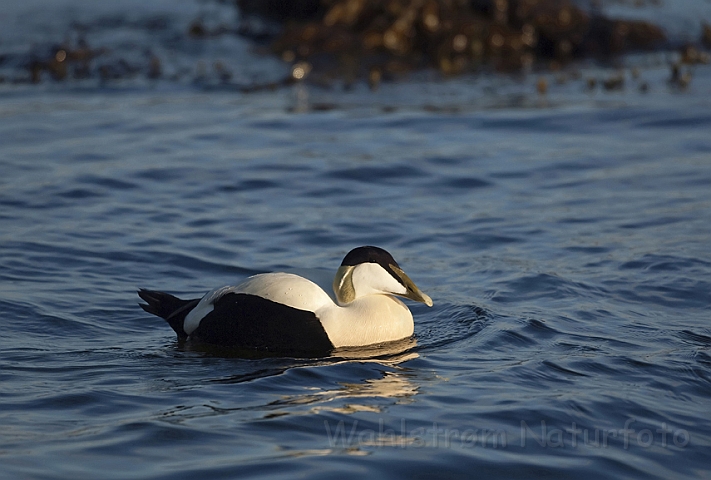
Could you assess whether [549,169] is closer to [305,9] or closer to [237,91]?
[237,91]

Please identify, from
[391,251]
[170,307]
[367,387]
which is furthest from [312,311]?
[391,251]

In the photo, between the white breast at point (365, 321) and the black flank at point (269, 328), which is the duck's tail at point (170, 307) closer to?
the black flank at point (269, 328)

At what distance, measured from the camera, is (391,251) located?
7.04 meters

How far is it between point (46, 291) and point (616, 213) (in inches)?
162

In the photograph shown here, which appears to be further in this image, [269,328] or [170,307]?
[170,307]

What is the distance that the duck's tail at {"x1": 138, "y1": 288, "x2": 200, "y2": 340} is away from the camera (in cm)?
534

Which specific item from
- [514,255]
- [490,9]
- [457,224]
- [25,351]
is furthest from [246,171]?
[490,9]

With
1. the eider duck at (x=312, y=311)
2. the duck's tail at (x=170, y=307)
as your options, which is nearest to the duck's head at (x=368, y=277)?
the eider duck at (x=312, y=311)

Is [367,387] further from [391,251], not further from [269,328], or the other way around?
[391,251]

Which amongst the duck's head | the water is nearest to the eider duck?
the duck's head

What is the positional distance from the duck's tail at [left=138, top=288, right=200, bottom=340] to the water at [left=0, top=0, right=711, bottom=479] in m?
0.13

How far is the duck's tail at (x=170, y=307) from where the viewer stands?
17.5 ft

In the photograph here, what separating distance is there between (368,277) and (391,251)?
1933 millimetres

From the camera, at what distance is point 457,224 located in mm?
7652
